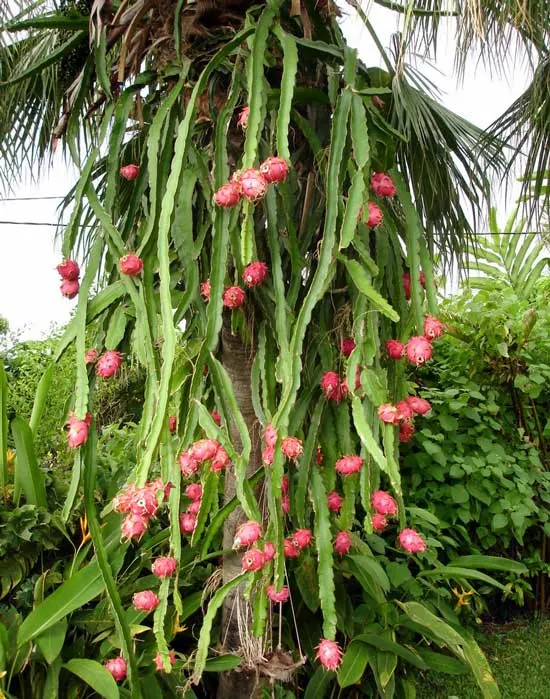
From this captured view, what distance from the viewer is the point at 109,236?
1.51m

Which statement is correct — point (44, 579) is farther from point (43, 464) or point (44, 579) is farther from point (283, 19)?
Answer: point (283, 19)

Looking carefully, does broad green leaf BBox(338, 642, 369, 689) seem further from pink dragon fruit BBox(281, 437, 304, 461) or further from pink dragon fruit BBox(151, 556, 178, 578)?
pink dragon fruit BBox(281, 437, 304, 461)

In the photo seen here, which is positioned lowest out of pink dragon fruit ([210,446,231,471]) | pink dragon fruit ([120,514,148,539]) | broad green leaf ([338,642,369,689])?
broad green leaf ([338,642,369,689])

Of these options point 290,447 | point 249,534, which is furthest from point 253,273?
point 249,534

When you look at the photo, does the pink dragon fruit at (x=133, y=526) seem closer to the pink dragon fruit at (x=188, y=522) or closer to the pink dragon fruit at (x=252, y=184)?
the pink dragon fruit at (x=188, y=522)

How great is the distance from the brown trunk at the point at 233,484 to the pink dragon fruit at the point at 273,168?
2.00ft

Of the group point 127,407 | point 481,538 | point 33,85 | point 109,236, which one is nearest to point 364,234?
point 109,236

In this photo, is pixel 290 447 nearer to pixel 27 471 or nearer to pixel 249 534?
pixel 249 534

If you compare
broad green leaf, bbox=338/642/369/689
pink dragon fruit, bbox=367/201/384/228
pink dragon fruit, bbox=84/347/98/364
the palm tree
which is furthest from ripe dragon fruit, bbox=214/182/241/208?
broad green leaf, bbox=338/642/369/689

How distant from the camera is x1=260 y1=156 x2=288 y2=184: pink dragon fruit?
120 centimetres

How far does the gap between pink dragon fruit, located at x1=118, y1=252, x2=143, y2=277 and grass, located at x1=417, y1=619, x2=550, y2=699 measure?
5.60 ft

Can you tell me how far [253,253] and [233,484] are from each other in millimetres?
670

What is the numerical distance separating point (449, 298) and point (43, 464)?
1.91 metres

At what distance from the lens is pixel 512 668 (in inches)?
99.7
